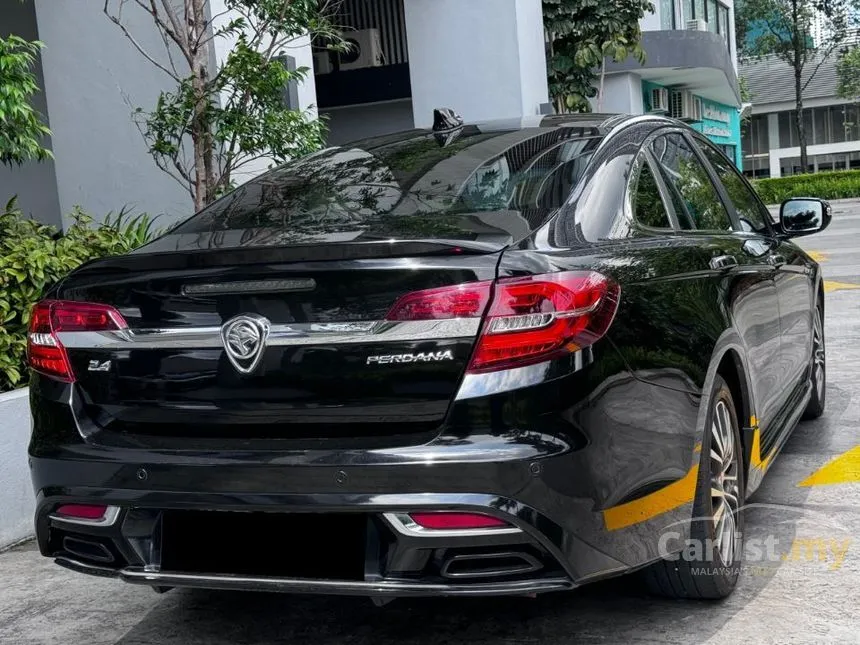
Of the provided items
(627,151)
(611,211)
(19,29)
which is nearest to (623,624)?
(611,211)

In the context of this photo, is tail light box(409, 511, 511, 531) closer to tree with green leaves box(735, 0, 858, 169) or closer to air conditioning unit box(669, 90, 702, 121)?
air conditioning unit box(669, 90, 702, 121)

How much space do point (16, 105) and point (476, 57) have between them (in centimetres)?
893

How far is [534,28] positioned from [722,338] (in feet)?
37.1

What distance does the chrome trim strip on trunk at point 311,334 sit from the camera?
2617 mm

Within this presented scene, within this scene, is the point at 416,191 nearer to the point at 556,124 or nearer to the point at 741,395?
the point at 556,124

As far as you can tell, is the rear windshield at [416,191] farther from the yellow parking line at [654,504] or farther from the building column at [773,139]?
the building column at [773,139]

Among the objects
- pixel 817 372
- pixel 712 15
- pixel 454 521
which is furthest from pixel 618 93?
pixel 454 521

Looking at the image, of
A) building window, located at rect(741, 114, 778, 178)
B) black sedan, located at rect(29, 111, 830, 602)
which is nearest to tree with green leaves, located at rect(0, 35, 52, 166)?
black sedan, located at rect(29, 111, 830, 602)

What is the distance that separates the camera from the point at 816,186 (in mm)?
38781

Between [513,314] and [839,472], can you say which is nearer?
[513,314]

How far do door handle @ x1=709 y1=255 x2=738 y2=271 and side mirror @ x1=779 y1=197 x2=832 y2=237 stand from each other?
4.35ft

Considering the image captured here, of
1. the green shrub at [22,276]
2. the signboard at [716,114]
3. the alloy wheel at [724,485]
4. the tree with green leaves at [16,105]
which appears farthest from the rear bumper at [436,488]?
the signboard at [716,114]

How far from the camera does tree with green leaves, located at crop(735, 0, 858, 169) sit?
45938mm

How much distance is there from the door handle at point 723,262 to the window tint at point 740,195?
69cm
